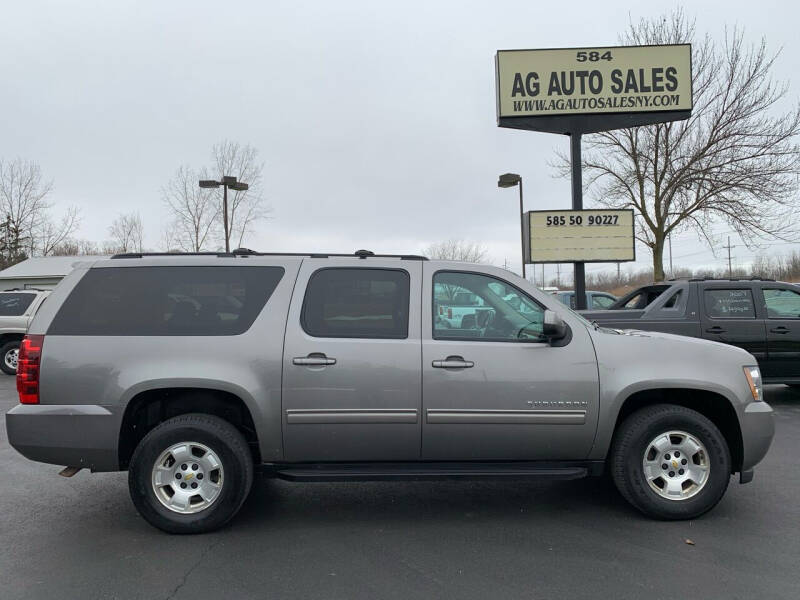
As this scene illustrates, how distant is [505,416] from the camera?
4.17 meters

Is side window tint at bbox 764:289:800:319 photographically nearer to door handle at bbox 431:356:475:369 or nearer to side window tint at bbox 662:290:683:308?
side window tint at bbox 662:290:683:308

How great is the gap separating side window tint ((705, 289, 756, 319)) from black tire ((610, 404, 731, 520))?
4.54 metres

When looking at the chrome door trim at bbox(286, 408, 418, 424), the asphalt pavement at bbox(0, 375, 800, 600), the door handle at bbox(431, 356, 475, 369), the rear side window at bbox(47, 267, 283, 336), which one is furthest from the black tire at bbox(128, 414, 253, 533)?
the door handle at bbox(431, 356, 475, 369)

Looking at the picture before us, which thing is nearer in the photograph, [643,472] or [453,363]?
[453,363]

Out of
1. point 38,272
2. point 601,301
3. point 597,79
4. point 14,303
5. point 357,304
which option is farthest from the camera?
point 38,272

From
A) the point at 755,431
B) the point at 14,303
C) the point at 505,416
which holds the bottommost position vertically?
the point at 755,431

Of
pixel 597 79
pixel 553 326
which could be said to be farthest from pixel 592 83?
pixel 553 326

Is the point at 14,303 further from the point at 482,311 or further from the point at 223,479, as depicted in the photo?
the point at 482,311

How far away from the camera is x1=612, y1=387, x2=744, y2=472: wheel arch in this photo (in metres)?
4.36

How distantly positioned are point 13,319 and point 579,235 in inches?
476

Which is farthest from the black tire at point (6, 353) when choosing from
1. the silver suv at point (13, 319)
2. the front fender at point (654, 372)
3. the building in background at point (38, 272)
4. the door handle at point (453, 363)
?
the building in background at point (38, 272)

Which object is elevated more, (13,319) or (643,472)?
(13,319)

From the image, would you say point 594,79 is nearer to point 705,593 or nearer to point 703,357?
point 703,357

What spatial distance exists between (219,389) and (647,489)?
3042mm
